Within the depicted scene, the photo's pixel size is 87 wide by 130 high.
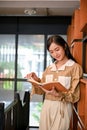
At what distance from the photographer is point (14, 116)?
239 cm

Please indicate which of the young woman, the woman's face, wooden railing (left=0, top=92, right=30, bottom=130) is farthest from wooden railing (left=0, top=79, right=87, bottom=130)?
the woman's face

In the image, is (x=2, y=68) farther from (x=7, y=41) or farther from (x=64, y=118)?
(x=64, y=118)

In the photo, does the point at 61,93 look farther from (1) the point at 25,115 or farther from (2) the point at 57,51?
(1) the point at 25,115

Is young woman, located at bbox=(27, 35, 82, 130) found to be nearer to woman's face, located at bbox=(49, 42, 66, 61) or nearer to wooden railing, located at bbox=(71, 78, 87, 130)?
woman's face, located at bbox=(49, 42, 66, 61)

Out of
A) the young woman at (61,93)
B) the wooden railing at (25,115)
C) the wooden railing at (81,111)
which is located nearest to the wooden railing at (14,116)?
the wooden railing at (25,115)

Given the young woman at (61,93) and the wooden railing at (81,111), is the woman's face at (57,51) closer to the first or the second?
the young woman at (61,93)

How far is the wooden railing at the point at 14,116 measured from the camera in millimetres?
1696

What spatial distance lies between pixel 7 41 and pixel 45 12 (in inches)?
42.9

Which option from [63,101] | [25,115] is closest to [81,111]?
[63,101]

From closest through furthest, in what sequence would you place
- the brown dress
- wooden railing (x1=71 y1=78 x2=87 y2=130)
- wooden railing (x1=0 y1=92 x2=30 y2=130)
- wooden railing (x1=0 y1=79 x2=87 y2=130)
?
wooden railing (x1=0 y1=92 x2=30 y2=130) < wooden railing (x1=0 y1=79 x2=87 y2=130) < the brown dress < wooden railing (x1=71 y1=78 x2=87 y2=130)

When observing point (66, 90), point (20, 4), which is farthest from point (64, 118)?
point (20, 4)

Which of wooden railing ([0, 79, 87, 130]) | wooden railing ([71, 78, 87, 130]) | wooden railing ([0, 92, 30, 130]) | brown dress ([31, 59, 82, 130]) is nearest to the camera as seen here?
wooden railing ([0, 92, 30, 130])

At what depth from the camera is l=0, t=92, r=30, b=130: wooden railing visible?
5.57ft

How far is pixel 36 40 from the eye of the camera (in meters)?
4.99
